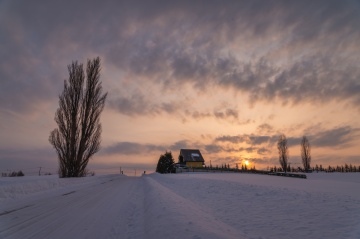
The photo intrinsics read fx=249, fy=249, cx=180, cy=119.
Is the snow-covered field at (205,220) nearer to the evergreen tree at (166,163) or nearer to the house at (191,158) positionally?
the evergreen tree at (166,163)

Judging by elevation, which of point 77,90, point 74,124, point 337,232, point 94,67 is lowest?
point 337,232

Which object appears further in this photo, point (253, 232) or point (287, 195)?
point (287, 195)

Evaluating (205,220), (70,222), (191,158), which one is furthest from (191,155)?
(70,222)

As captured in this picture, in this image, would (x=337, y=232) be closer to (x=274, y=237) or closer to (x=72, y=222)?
(x=274, y=237)

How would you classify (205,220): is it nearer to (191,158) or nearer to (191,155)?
(191,158)

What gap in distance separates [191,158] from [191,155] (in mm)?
1241

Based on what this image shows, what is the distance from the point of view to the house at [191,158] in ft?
237

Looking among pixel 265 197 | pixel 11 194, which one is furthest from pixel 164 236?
pixel 11 194

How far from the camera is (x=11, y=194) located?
39.5 ft

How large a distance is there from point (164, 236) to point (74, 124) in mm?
23886

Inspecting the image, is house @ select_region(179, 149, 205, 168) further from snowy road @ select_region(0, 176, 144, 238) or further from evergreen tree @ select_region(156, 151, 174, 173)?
snowy road @ select_region(0, 176, 144, 238)

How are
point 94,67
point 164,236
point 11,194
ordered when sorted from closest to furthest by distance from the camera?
point 164,236 → point 11,194 → point 94,67

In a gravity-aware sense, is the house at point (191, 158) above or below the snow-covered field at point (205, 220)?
above

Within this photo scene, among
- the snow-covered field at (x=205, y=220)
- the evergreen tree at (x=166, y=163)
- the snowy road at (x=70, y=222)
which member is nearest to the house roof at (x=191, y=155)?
the evergreen tree at (x=166, y=163)
